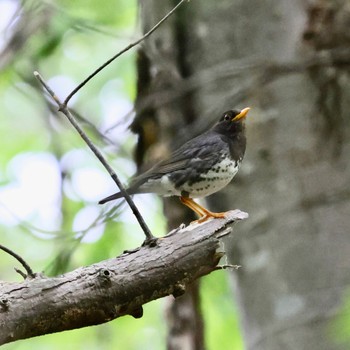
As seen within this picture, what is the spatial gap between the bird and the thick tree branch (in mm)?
386

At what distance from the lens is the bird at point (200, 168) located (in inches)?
108

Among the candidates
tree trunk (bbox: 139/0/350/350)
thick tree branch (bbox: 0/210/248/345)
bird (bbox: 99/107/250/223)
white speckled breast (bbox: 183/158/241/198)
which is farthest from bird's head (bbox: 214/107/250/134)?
thick tree branch (bbox: 0/210/248/345)

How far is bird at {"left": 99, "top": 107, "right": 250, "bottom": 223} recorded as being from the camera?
2.76m

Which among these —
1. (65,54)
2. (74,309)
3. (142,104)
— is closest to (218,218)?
(74,309)

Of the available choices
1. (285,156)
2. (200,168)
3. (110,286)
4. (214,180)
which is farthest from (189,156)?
(285,156)

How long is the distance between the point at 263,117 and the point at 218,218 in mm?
1706

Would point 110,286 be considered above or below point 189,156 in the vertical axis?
below

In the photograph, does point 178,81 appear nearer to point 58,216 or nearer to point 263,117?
point 263,117

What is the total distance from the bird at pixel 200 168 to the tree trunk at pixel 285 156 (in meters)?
0.63

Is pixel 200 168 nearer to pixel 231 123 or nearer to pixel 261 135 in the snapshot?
pixel 231 123

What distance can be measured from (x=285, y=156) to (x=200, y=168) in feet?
3.75

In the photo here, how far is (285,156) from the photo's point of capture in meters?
3.89

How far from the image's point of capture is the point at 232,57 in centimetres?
420

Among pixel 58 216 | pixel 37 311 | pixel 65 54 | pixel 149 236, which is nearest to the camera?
pixel 37 311
